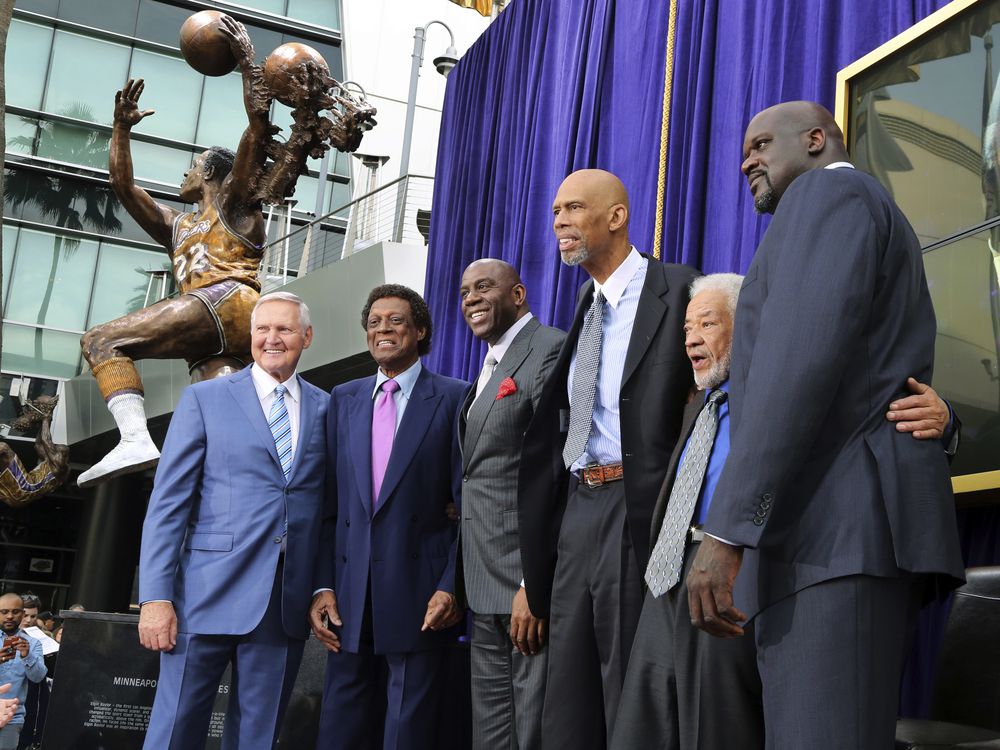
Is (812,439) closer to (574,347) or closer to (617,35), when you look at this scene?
(574,347)

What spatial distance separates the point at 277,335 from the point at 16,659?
378cm

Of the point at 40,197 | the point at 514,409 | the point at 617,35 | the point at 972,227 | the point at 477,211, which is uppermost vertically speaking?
the point at 40,197

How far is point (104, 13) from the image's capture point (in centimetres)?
1748

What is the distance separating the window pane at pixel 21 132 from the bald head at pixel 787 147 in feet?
54.7

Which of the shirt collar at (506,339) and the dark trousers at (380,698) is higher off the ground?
the shirt collar at (506,339)

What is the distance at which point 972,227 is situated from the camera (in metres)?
3.01

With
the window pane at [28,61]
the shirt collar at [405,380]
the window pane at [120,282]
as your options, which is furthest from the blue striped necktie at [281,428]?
the window pane at [28,61]

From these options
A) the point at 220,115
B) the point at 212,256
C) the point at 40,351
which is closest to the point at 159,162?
the point at 220,115

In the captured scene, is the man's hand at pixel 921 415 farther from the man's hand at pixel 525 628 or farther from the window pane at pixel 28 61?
the window pane at pixel 28 61

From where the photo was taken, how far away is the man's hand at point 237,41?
452 cm

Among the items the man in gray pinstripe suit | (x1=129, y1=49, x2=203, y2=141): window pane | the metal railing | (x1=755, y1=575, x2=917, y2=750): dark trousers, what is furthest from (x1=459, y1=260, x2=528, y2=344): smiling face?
(x1=129, y1=49, x2=203, y2=141): window pane

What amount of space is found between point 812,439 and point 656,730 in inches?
32.4

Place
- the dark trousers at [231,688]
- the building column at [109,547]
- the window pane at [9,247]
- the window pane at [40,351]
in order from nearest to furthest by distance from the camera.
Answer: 1. the dark trousers at [231,688]
2. the building column at [109,547]
3. the window pane at [40,351]
4. the window pane at [9,247]

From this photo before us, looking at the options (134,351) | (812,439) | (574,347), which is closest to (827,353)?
(812,439)
